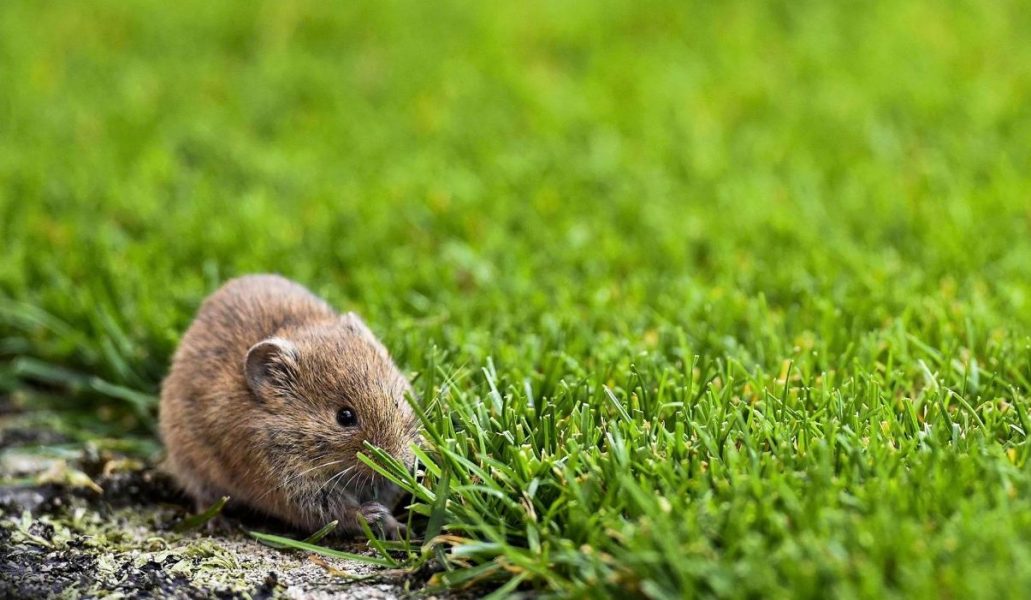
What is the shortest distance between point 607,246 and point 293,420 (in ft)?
7.77

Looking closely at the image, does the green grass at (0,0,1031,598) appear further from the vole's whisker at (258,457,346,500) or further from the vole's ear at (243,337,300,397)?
the vole's ear at (243,337,300,397)

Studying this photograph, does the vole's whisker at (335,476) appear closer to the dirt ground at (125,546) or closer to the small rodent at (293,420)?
the small rodent at (293,420)

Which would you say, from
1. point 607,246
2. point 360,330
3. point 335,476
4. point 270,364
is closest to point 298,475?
point 335,476

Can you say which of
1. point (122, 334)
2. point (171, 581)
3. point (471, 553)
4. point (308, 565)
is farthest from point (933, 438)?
point (122, 334)

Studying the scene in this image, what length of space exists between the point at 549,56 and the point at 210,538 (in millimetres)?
5577

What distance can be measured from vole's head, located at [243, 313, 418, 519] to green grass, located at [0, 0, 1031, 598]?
0.19 m

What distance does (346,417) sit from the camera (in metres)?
3.69

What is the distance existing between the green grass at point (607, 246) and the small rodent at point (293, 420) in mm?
242

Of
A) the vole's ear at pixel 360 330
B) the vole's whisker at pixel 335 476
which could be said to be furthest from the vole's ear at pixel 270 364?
the vole's whisker at pixel 335 476

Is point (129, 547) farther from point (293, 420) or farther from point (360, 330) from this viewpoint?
point (360, 330)

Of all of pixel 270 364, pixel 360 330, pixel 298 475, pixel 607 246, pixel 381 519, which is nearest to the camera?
pixel 381 519

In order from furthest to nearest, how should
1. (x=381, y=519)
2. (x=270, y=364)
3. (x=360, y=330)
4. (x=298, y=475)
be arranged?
(x=360, y=330), (x=270, y=364), (x=298, y=475), (x=381, y=519)

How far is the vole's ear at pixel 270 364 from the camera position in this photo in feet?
12.3

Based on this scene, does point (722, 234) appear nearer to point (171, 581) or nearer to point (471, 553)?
point (471, 553)
